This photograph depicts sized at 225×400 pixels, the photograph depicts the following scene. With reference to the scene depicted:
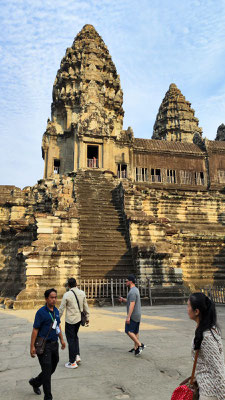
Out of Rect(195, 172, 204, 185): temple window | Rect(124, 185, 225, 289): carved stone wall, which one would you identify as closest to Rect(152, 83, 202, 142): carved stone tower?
Rect(195, 172, 204, 185): temple window

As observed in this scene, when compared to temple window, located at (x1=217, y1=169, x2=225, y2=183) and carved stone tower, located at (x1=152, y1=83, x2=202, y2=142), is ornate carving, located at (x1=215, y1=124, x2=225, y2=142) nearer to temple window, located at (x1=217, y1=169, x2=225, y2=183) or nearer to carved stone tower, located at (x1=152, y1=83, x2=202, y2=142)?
carved stone tower, located at (x1=152, y1=83, x2=202, y2=142)

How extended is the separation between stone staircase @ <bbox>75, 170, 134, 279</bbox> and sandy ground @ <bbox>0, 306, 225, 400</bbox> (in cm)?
503

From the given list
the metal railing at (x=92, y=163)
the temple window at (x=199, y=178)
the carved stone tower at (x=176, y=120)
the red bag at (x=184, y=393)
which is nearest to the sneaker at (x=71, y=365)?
the red bag at (x=184, y=393)

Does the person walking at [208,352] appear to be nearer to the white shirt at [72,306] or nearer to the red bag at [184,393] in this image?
the red bag at [184,393]

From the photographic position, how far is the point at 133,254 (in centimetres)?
1430

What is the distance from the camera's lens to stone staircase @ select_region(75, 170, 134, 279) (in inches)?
Result: 547

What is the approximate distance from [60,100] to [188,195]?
15773 mm

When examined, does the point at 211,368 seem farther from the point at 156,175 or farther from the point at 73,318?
the point at 156,175

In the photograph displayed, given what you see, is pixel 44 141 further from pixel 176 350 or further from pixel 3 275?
pixel 176 350

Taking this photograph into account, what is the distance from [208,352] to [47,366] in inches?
87.0

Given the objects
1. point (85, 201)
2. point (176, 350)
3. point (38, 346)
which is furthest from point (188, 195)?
point (38, 346)

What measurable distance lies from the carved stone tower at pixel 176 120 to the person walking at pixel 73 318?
139ft

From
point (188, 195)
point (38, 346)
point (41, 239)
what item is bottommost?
point (38, 346)

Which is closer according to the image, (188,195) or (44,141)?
(188,195)
